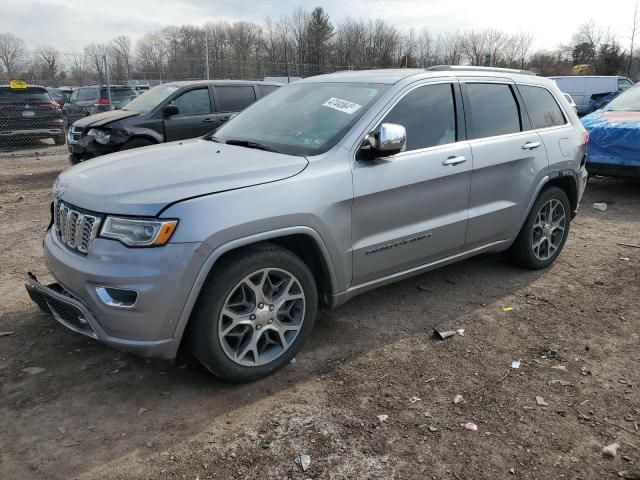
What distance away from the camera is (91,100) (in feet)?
53.8

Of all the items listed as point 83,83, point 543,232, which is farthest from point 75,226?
point 83,83

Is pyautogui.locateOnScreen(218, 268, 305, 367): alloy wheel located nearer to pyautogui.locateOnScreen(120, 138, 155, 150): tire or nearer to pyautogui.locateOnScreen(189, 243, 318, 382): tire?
pyautogui.locateOnScreen(189, 243, 318, 382): tire

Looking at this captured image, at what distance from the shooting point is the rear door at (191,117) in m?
8.70

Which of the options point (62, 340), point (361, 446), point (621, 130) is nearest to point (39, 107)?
point (62, 340)

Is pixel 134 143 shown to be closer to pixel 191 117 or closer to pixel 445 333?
pixel 191 117

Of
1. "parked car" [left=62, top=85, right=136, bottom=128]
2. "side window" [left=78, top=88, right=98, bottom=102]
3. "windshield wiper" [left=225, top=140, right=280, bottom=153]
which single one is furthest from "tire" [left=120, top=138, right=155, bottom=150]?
"side window" [left=78, top=88, right=98, bottom=102]

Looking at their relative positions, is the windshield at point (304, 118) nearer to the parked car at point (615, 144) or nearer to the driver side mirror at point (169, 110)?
the driver side mirror at point (169, 110)

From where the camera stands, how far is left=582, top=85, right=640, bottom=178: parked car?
7820 millimetres

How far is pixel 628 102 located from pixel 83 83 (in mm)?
18462

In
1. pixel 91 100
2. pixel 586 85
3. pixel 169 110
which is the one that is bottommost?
pixel 169 110

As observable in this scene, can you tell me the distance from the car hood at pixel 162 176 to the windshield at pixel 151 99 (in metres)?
5.50

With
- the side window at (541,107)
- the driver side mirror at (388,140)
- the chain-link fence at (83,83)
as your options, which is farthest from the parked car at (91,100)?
the driver side mirror at (388,140)

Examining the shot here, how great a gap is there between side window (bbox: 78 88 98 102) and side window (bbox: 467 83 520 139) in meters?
14.8

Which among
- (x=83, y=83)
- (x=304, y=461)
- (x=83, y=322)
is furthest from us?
(x=83, y=83)
